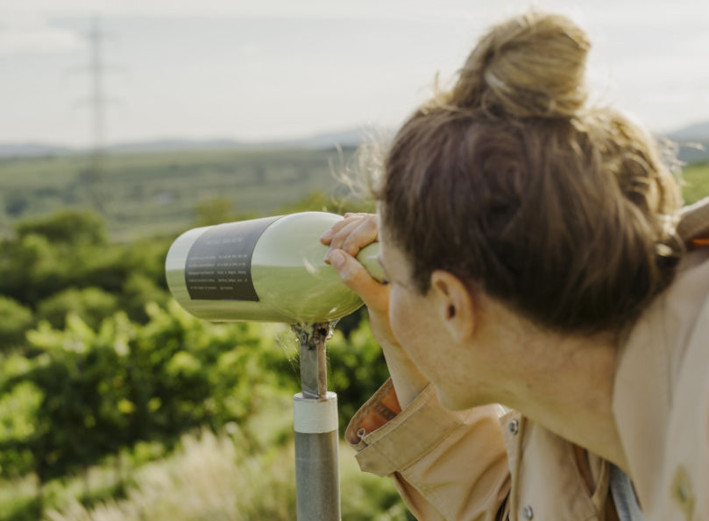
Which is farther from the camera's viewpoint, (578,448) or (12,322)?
(12,322)

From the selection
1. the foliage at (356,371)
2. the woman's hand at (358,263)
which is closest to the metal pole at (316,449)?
the woman's hand at (358,263)

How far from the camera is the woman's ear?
4.31ft

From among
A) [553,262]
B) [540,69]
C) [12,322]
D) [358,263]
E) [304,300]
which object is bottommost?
[12,322]

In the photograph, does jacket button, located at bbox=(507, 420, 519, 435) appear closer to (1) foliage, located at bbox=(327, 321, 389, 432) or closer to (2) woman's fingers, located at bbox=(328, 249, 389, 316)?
(2) woman's fingers, located at bbox=(328, 249, 389, 316)

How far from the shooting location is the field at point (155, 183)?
229 ft

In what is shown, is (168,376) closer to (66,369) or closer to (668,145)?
(66,369)

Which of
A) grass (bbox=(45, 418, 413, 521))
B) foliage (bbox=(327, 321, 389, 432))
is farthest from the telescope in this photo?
foliage (bbox=(327, 321, 389, 432))

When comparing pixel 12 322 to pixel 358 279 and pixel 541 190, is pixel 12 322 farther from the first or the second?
pixel 541 190

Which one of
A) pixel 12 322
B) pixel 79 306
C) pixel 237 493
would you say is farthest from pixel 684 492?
pixel 12 322

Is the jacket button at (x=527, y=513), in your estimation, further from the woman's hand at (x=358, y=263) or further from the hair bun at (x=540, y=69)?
the hair bun at (x=540, y=69)

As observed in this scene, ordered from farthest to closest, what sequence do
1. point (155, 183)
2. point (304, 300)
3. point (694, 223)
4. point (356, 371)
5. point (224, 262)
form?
point (155, 183), point (356, 371), point (224, 262), point (304, 300), point (694, 223)

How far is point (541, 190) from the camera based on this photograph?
1223 mm

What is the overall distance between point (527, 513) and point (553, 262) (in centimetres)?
60

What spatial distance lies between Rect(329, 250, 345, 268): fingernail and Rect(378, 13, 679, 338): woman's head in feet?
1.27
